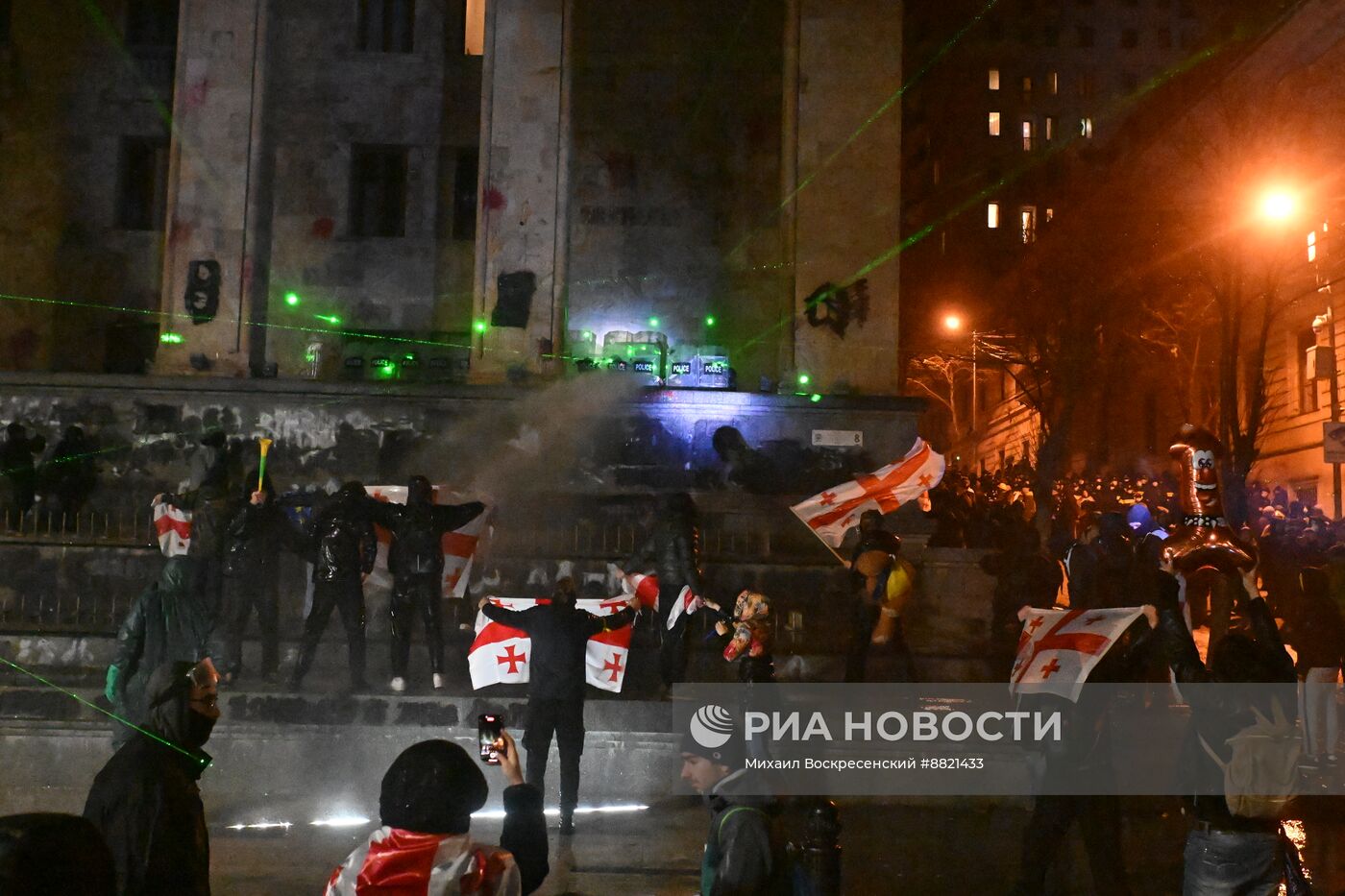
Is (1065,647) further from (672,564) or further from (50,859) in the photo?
(50,859)

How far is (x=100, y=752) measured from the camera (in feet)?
30.4

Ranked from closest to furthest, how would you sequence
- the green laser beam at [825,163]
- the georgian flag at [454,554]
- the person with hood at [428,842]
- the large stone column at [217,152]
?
the person with hood at [428,842] < the georgian flag at [454,554] < the large stone column at [217,152] < the green laser beam at [825,163]

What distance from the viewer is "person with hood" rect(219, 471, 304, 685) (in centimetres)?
1077

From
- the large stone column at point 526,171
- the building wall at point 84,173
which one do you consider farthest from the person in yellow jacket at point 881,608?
the building wall at point 84,173

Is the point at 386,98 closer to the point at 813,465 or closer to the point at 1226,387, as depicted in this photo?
the point at 813,465

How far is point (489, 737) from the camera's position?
12.9 feet

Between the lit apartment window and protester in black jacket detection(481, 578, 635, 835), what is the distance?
1686 centimetres

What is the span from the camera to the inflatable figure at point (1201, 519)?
27.5 ft

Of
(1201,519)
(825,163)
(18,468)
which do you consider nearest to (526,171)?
(825,163)

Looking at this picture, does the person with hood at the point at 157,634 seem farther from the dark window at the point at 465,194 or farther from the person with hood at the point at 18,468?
the dark window at the point at 465,194

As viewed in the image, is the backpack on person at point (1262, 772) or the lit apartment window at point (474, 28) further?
the lit apartment window at point (474, 28)

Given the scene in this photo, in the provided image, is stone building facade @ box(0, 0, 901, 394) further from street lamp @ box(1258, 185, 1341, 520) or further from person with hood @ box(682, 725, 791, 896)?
person with hood @ box(682, 725, 791, 896)

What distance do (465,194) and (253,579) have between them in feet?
44.3

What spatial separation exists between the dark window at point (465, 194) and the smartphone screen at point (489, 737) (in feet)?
64.4
